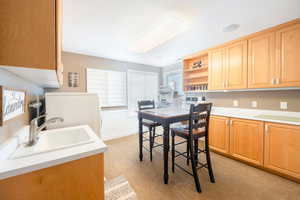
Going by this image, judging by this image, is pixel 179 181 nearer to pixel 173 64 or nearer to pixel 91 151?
pixel 91 151

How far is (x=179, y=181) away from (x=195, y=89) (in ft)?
7.68

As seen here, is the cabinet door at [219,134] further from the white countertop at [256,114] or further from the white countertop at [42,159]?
the white countertop at [42,159]

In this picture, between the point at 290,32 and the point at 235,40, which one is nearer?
the point at 290,32

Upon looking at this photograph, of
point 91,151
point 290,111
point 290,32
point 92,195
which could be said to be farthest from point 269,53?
point 92,195

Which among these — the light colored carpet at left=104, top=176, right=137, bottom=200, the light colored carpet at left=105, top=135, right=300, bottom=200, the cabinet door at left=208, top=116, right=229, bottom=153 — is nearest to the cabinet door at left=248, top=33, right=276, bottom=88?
the cabinet door at left=208, top=116, right=229, bottom=153

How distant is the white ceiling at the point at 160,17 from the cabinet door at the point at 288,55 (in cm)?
22

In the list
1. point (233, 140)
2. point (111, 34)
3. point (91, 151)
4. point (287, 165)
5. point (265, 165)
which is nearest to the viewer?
point (91, 151)

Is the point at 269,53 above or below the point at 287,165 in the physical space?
above

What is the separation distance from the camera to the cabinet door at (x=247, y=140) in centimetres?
199

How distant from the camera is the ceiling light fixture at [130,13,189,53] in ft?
5.49

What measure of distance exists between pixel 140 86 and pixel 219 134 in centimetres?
274

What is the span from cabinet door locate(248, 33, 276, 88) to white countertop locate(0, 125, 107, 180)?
273cm

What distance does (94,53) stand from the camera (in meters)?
3.09

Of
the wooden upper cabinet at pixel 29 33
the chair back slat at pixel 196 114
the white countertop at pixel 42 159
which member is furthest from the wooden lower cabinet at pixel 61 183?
the chair back slat at pixel 196 114
